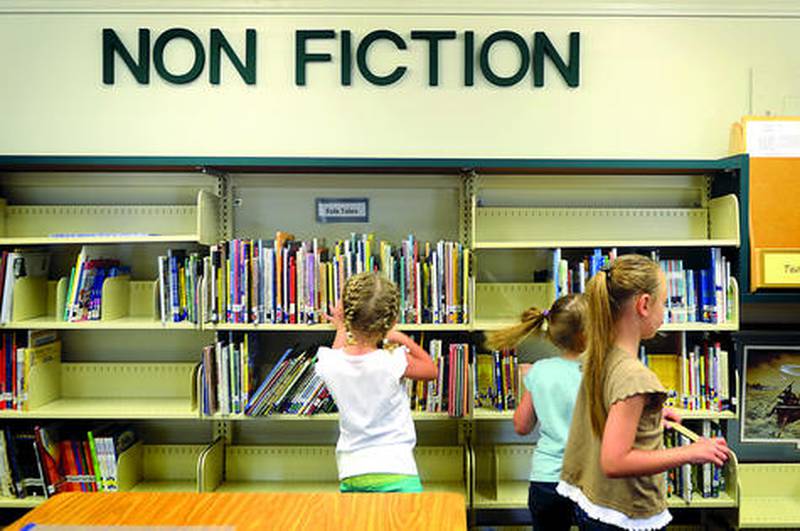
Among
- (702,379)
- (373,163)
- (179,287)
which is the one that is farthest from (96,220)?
(702,379)

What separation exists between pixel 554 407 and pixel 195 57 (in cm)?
227

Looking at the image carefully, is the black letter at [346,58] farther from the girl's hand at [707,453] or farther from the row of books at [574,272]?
the girl's hand at [707,453]

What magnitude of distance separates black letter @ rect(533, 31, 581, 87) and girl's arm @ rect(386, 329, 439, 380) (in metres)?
1.53

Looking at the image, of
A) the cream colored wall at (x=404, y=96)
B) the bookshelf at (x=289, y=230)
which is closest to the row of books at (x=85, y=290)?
the bookshelf at (x=289, y=230)

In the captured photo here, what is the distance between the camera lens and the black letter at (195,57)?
3035 millimetres

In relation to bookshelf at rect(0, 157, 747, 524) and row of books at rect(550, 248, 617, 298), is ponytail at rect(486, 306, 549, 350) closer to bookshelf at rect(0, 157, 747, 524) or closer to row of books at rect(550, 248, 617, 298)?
row of books at rect(550, 248, 617, 298)

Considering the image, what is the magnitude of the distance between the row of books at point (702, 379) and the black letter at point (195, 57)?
7.85 ft

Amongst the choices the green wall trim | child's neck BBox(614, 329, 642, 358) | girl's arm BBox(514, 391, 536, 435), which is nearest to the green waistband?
girl's arm BBox(514, 391, 536, 435)

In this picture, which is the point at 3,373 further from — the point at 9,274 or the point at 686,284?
the point at 686,284

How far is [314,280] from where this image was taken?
2.69 m

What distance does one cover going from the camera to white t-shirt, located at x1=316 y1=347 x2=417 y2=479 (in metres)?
1.90

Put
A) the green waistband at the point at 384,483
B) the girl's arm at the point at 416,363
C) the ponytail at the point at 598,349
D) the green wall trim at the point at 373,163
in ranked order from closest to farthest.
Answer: the ponytail at the point at 598,349, the green waistband at the point at 384,483, the girl's arm at the point at 416,363, the green wall trim at the point at 373,163

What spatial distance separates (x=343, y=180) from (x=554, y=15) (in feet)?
4.16

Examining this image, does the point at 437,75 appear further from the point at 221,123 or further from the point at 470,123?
the point at 221,123
